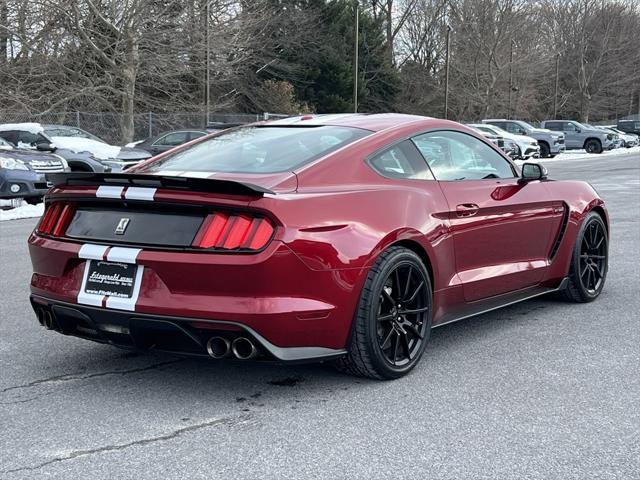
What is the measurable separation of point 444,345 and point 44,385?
2362mm

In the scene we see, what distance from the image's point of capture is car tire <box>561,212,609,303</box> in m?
5.96

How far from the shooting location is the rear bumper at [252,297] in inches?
141

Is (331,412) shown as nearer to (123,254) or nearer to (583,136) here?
(123,254)

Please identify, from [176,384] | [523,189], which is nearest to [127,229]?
[176,384]

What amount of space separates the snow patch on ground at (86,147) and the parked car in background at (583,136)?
90.9ft

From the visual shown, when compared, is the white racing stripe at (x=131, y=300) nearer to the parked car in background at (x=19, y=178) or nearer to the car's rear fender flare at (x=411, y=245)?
the car's rear fender flare at (x=411, y=245)

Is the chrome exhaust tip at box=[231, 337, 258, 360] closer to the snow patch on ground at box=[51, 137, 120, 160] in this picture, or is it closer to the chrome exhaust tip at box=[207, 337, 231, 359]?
the chrome exhaust tip at box=[207, 337, 231, 359]

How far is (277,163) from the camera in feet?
13.9

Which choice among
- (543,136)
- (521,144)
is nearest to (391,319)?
(521,144)

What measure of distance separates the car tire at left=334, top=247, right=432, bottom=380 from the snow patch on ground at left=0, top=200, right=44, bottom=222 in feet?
31.8

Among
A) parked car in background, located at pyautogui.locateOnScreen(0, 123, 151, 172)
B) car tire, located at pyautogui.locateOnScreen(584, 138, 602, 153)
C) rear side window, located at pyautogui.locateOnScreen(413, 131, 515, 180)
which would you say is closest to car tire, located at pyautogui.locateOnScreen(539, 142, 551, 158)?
car tire, located at pyautogui.locateOnScreen(584, 138, 602, 153)

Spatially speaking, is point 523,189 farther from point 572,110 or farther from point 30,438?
point 572,110

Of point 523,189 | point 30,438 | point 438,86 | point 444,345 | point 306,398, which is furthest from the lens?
point 438,86

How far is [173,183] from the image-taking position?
12.3ft
